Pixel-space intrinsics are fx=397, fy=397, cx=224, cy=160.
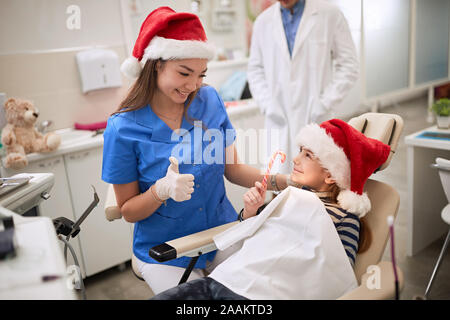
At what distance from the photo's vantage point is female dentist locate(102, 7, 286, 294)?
117 cm

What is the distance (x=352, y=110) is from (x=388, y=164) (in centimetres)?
39

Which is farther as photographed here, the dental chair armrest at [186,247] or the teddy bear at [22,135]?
the teddy bear at [22,135]

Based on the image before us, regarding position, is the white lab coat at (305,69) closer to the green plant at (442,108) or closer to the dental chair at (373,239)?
the green plant at (442,108)

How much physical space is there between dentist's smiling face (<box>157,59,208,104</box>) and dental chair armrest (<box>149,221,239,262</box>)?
423 millimetres

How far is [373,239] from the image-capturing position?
1.15m

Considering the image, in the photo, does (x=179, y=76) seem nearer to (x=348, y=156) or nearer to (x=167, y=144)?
(x=167, y=144)

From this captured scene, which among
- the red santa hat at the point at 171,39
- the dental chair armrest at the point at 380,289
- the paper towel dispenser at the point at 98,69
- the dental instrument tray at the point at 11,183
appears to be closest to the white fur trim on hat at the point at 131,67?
the red santa hat at the point at 171,39

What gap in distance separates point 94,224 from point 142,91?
0.74 metres

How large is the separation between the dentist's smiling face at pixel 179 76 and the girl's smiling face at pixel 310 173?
414 millimetres

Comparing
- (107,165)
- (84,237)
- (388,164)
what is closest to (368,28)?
(388,164)

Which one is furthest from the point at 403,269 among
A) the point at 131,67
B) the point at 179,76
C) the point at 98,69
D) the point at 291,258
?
the point at 98,69

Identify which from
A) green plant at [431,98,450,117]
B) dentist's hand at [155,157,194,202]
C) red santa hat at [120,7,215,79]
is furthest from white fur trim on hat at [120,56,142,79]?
green plant at [431,98,450,117]

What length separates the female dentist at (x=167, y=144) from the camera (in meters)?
1.17

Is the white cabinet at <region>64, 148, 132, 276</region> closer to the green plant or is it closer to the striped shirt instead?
the striped shirt
